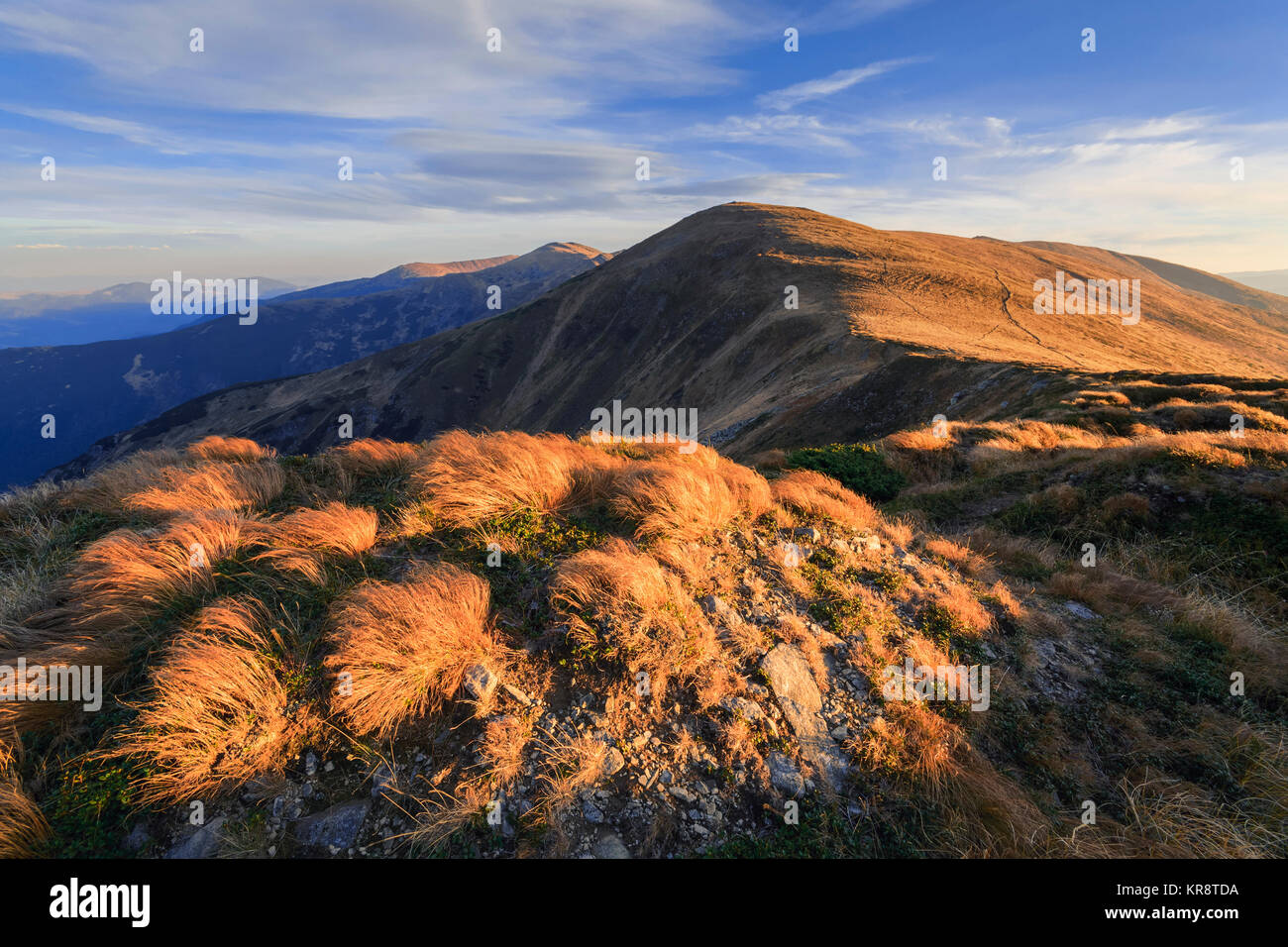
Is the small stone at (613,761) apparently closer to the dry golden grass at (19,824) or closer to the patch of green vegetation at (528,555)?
the patch of green vegetation at (528,555)

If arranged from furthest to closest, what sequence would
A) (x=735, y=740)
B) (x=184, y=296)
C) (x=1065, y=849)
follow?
(x=184, y=296) < (x=735, y=740) < (x=1065, y=849)

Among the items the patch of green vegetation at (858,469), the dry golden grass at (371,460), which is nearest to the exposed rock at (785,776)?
the dry golden grass at (371,460)

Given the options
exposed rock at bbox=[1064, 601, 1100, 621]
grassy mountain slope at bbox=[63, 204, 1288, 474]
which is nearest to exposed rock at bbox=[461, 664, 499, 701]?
exposed rock at bbox=[1064, 601, 1100, 621]

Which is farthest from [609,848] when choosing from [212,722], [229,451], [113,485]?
[229,451]

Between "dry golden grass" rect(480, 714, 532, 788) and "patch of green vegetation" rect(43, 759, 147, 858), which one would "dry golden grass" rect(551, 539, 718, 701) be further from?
"patch of green vegetation" rect(43, 759, 147, 858)
